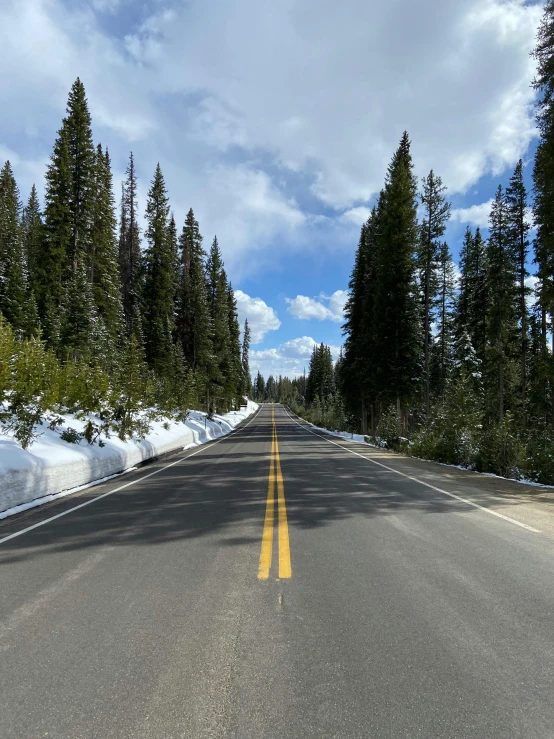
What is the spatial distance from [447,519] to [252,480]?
4.99 m

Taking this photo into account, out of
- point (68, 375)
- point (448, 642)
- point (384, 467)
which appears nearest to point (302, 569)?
point (448, 642)

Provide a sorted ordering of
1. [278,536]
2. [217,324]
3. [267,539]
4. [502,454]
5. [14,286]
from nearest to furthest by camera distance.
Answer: [267,539] < [278,536] < [502,454] < [14,286] < [217,324]

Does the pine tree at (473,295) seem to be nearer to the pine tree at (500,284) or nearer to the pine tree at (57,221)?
the pine tree at (500,284)

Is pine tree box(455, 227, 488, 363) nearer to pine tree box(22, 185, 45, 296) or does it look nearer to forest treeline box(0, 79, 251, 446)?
forest treeline box(0, 79, 251, 446)

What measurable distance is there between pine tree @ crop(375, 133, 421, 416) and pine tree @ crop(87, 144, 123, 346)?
20858 millimetres

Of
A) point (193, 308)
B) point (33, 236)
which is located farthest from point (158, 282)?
point (33, 236)

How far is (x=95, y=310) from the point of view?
28141 mm

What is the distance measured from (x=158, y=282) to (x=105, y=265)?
4.86 metres

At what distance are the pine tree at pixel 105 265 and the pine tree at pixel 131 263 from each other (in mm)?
2077

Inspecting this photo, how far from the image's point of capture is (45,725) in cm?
227

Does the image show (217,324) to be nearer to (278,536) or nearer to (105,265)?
(105,265)

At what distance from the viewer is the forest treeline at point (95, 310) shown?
13.1 m

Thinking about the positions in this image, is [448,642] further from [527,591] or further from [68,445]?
[68,445]

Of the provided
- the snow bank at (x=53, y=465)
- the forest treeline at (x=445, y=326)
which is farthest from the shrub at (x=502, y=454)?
the snow bank at (x=53, y=465)
